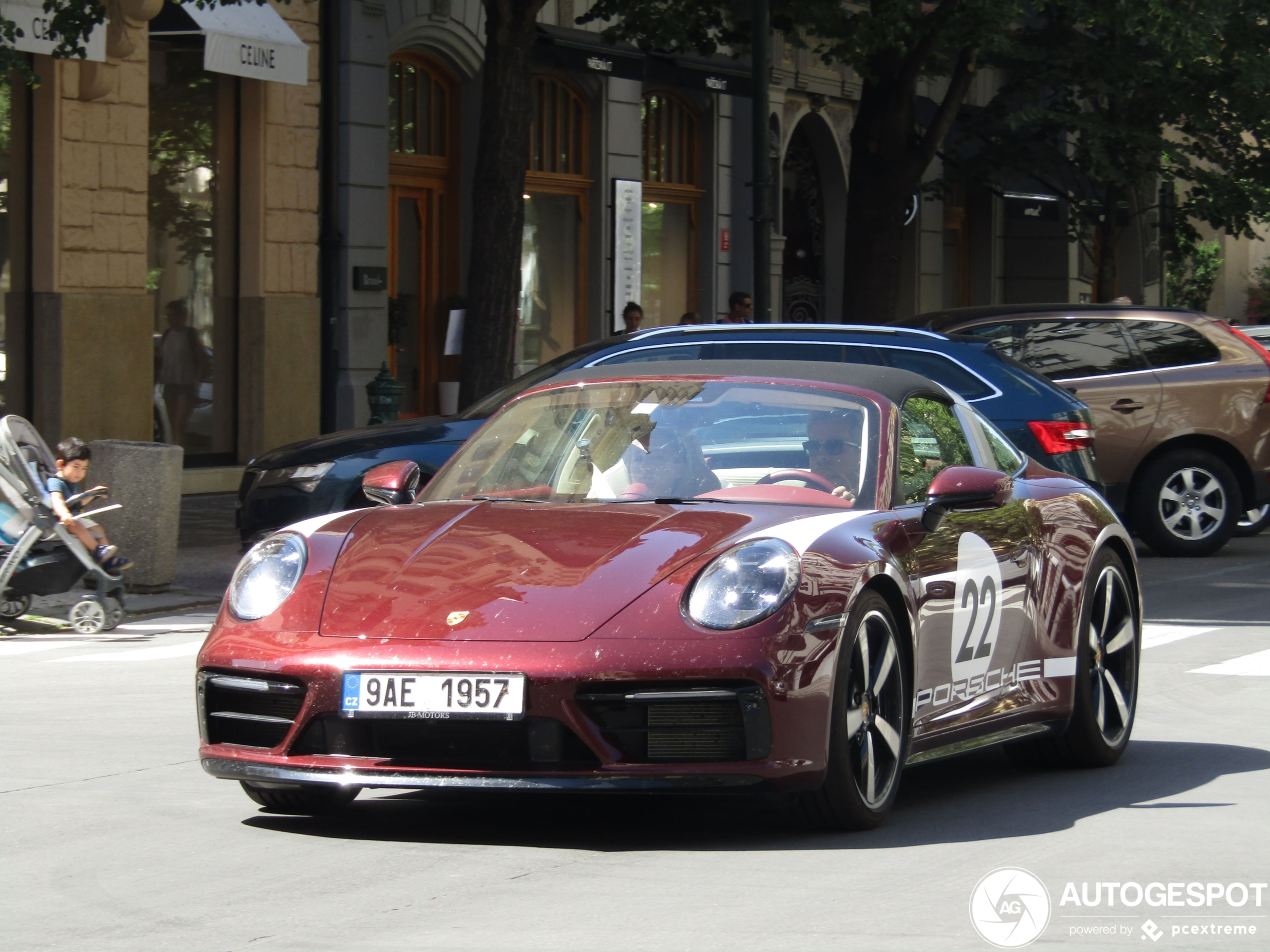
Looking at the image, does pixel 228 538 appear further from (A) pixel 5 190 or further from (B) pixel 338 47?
(B) pixel 338 47

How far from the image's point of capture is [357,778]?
574 cm

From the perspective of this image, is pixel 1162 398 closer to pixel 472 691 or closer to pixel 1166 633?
pixel 1166 633

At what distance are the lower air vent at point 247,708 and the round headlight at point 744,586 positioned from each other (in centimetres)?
111

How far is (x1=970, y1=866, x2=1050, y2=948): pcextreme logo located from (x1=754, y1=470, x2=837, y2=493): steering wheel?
1371mm

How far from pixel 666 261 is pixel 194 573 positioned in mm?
15626

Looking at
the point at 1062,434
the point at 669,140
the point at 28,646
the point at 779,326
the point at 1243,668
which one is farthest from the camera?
the point at 669,140

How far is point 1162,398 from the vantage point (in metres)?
16.2

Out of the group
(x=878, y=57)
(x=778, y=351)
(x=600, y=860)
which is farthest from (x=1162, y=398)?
(x=600, y=860)

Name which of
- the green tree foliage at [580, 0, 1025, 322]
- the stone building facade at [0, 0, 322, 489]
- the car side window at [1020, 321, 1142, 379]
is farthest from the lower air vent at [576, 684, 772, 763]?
the green tree foliage at [580, 0, 1025, 322]

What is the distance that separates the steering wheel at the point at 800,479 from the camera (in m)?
Result: 6.56

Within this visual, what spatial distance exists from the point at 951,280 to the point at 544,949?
36241 mm

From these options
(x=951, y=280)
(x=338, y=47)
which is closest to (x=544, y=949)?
(x=338, y=47)

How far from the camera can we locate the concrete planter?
1362 cm

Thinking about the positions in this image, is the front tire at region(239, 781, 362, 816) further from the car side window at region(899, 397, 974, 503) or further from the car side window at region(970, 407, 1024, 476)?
the car side window at region(970, 407, 1024, 476)
